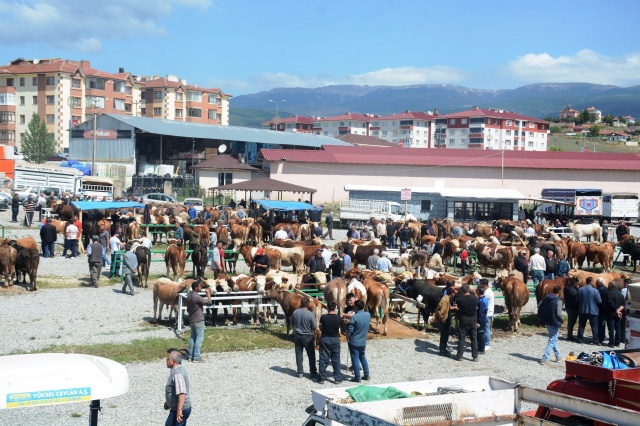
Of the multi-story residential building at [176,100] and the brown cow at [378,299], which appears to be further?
the multi-story residential building at [176,100]

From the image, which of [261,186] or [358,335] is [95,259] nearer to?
[358,335]

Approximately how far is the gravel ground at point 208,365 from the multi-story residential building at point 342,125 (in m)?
151

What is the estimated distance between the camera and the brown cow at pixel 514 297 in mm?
19109

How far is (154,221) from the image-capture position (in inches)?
1350

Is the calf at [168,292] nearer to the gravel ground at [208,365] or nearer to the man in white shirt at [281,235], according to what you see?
the gravel ground at [208,365]

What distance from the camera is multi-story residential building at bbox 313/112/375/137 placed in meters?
172

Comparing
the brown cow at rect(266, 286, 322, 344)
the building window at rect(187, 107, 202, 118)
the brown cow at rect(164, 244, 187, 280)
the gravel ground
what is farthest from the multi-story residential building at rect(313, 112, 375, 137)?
the brown cow at rect(266, 286, 322, 344)

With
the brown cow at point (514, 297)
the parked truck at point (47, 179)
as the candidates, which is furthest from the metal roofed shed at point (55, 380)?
the parked truck at point (47, 179)

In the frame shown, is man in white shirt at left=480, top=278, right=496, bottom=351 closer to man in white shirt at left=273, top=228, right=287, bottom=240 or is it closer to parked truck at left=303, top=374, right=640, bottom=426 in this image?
parked truck at left=303, top=374, right=640, bottom=426

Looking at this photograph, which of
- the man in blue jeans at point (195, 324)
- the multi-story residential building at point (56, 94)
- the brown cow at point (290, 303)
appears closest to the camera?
the man in blue jeans at point (195, 324)

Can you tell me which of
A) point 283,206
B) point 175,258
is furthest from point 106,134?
point 175,258

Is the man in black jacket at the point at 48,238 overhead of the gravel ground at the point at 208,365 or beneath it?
overhead

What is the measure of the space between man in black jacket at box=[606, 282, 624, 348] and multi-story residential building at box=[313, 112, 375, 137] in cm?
15256

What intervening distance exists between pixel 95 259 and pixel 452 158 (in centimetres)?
3908
